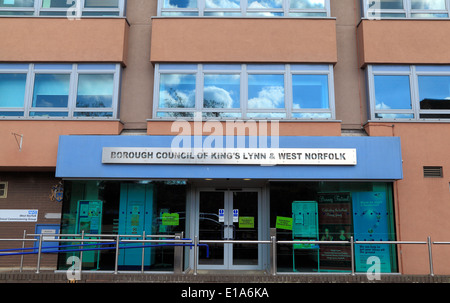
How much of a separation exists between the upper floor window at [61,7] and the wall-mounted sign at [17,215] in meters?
5.56

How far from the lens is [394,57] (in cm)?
1157

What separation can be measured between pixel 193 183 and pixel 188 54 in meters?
3.58

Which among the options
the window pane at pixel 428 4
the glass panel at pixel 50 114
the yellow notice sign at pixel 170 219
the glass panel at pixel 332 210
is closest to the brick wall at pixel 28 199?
the glass panel at pixel 50 114

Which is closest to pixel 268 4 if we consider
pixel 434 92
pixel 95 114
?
pixel 434 92

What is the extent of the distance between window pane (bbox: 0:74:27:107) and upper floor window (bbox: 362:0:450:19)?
9.81 meters

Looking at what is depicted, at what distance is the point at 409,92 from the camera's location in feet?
37.9

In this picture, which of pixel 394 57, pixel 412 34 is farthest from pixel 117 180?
pixel 412 34

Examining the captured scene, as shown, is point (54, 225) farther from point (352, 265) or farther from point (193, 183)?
point (352, 265)

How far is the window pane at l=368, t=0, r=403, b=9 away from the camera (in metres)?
11.9

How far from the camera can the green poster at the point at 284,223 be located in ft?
35.7

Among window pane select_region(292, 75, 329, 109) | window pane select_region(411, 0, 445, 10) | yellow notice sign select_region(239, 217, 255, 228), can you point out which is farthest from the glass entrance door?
window pane select_region(411, 0, 445, 10)

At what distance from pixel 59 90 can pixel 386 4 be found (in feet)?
31.2

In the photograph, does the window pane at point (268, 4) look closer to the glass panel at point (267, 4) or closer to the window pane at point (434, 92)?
the glass panel at point (267, 4)

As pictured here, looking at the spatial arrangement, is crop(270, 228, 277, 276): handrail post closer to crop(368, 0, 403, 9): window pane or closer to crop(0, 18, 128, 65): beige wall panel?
crop(0, 18, 128, 65): beige wall panel
